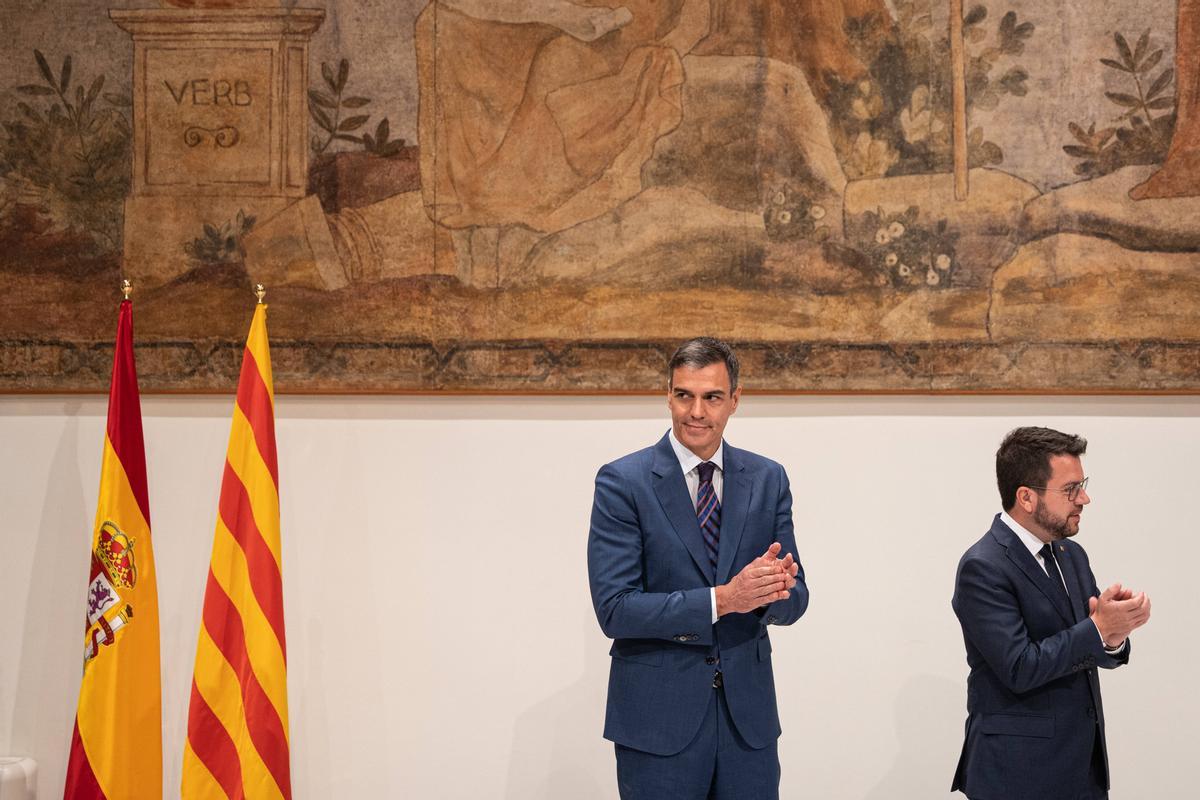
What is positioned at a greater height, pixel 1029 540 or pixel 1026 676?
pixel 1029 540

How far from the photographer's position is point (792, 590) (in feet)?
10.5

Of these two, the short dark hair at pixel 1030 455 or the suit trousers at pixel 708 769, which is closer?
the suit trousers at pixel 708 769

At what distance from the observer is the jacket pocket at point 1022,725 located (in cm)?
314

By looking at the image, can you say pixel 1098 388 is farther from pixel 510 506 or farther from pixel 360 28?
pixel 360 28

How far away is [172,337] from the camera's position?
4867 mm

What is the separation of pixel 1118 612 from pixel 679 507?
122 centimetres

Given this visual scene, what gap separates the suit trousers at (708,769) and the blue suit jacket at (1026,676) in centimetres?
67

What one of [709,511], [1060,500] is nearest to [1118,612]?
[1060,500]

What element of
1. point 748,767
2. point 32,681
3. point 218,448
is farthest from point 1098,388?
point 32,681

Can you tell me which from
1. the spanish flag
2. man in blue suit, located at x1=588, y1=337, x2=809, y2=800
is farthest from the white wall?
man in blue suit, located at x1=588, y1=337, x2=809, y2=800

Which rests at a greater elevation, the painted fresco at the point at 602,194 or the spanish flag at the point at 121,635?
the painted fresco at the point at 602,194

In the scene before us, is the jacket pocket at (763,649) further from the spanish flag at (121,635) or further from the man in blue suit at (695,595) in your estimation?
the spanish flag at (121,635)

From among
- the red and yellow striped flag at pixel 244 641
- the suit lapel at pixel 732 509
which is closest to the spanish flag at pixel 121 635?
the red and yellow striped flag at pixel 244 641

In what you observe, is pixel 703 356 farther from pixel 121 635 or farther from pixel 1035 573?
pixel 121 635
